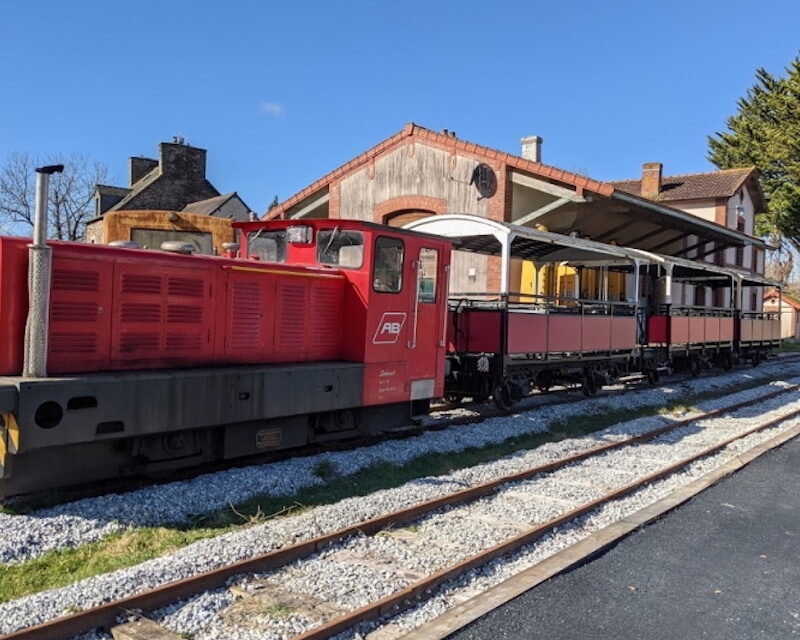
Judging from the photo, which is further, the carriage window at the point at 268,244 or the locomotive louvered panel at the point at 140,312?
the carriage window at the point at 268,244

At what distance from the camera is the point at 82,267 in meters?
5.77

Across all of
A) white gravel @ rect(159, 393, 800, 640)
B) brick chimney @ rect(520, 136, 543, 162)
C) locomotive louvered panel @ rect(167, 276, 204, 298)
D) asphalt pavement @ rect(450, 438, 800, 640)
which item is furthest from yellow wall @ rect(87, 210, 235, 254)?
brick chimney @ rect(520, 136, 543, 162)

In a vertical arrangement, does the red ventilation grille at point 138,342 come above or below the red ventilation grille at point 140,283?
below

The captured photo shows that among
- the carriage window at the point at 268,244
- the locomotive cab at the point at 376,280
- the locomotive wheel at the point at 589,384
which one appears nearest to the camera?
the locomotive cab at the point at 376,280

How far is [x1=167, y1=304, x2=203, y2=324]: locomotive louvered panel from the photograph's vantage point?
6.44 meters

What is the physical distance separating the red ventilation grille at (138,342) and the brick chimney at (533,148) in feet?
68.7

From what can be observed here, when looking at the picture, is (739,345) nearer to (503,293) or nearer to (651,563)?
(503,293)

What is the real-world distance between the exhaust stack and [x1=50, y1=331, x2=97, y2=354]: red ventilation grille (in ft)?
1.15

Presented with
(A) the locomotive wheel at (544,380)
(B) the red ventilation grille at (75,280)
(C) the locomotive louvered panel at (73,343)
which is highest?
(B) the red ventilation grille at (75,280)

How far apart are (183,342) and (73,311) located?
1.06 m

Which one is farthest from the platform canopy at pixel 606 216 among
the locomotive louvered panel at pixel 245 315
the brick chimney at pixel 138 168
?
the brick chimney at pixel 138 168

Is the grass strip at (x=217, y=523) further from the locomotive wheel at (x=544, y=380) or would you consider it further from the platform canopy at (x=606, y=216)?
the platform canopy at (x=606, y=216)

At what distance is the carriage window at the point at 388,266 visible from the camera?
7.91 meters

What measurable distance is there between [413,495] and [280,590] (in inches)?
90.7
